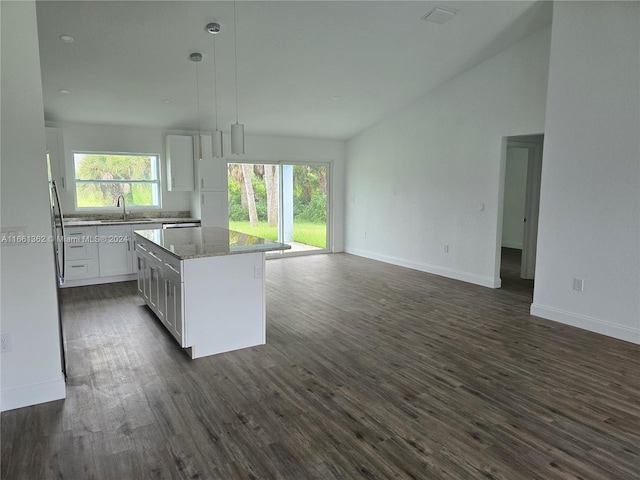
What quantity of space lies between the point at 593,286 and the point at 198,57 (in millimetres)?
4791

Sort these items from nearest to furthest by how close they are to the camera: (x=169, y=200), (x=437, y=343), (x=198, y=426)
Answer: (x=198, y=426) < (x=437, y=343) < (x=169, y=200)

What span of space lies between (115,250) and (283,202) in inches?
129

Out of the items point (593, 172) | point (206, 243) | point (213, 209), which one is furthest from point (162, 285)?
point (593, 172)

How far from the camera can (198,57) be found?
180 inches

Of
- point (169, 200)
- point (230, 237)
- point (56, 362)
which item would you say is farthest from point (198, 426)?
point (169, 200)

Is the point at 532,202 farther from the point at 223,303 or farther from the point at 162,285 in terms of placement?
the point at 162,285

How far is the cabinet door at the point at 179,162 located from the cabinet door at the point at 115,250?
1.10 meters

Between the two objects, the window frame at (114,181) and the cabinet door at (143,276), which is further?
the window frame at (114,181)

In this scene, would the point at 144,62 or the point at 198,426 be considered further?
the point at 144,62

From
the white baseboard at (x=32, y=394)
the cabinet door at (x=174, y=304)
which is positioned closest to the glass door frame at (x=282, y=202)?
the cabinet door at (x=174, y=304)

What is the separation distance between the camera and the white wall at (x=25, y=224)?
2.43 meters

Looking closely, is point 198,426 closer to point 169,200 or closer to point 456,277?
point 456,277

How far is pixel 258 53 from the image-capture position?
15.5 feet

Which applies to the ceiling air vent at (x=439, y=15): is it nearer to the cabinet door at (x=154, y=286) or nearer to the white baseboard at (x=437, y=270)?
the white baseboard at (x=437, y=270)
